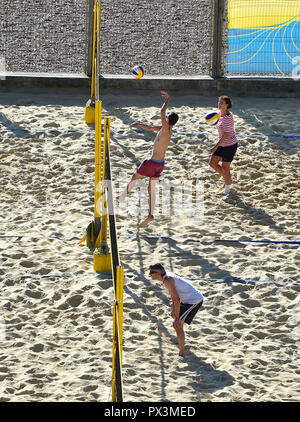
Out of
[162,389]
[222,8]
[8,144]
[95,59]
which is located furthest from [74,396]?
[222,8]

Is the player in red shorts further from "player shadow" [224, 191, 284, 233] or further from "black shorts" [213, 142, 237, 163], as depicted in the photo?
"player shadow" [224, 191, 284, 233]

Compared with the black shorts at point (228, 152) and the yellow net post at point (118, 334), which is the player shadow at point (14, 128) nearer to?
the black shorts at point (228, 152)

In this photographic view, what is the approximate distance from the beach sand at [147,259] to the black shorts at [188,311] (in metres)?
0.26

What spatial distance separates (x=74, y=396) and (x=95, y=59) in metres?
6.36

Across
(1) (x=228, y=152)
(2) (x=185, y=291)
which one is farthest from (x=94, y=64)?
(2) (x=185, y=291)

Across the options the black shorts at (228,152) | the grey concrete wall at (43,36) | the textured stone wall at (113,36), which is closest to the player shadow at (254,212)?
the black shorts at (228,152)

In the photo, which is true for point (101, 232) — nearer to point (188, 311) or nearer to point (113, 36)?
point (188, 311)

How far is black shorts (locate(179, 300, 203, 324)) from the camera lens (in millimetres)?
7742

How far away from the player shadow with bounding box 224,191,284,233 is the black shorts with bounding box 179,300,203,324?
8.42ft

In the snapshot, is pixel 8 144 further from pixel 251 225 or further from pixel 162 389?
pixel 162 389

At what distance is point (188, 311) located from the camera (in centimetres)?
775

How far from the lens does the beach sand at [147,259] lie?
7.41 m

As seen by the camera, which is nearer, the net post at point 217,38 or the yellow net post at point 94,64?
the yellow net post at point 94,64

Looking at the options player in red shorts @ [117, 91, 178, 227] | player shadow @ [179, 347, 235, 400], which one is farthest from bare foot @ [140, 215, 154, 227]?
player shadow @ [179, 347, 235, 400]
